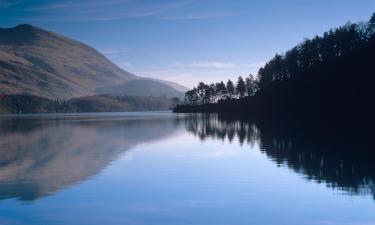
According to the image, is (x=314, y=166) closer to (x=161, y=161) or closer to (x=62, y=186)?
(x=161, y=161)

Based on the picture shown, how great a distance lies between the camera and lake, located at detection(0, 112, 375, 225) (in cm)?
1869

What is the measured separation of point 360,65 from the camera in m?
85.9

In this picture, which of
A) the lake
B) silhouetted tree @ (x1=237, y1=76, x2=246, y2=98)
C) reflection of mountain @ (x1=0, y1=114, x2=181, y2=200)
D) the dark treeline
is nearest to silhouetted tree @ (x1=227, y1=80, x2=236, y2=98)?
silhouetted tree @ (x1=237, y1=76, x2=246, y2=98)

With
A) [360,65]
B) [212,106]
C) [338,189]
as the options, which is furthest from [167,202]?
[212,106]

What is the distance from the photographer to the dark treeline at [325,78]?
270 feet

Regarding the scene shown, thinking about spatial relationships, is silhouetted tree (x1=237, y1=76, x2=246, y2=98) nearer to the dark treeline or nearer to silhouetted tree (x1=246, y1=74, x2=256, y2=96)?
silhouetted tree (x1=246, y1=74, x2=256, y2=96)

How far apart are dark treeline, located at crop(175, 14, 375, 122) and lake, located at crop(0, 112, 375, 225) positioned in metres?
41.5

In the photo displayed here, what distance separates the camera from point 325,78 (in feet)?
317

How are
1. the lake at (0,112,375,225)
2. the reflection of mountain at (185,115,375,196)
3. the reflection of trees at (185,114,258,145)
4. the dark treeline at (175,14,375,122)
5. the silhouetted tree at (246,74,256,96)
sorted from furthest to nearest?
1. the silhouetted tree at (246,74,256,96)
2. the dark treeline at (175,14,375,122)
3. the reflection of trees at (185,114,258,145)
4. the reflection of mountain at (185,115,375,196)
5. the lake at (0,112,375,225)

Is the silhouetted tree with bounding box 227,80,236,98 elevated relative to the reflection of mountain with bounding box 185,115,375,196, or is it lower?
elevated

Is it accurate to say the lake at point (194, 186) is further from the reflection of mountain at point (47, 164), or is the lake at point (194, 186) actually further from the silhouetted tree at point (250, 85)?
the silhouetted tree at point (250, 85)

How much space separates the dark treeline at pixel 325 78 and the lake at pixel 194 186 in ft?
136

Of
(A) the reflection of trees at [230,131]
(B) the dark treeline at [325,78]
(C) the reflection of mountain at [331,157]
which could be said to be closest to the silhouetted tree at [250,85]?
(B) the dark treeline at [325,78]

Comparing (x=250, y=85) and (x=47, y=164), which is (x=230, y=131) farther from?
(x=250, y=85)
